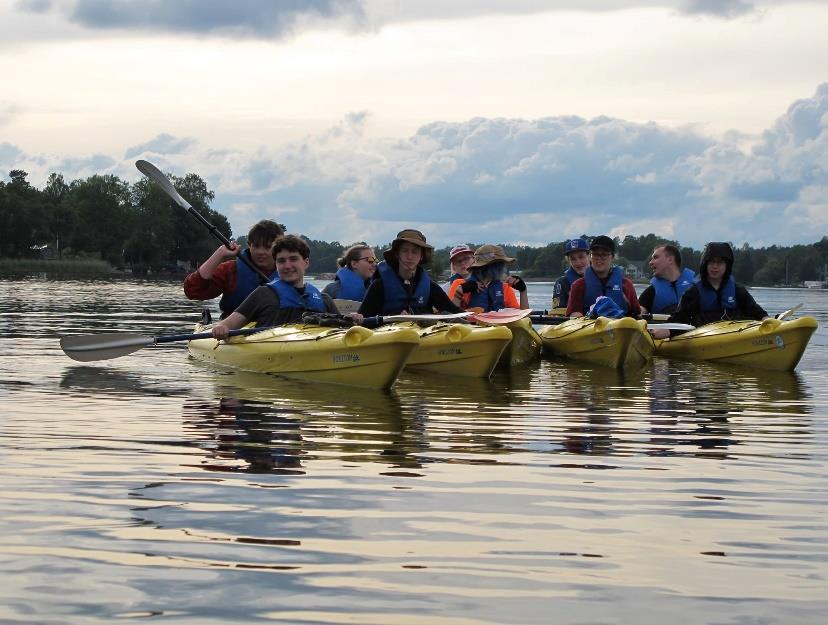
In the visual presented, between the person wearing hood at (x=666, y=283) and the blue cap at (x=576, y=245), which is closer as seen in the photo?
the person wearing hood at (x=666, y=283)

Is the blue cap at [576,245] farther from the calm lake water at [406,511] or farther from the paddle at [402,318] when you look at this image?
the calm lake water at [406,511]

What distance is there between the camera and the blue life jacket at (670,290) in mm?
17375

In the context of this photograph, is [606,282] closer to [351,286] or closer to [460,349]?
[351,286]

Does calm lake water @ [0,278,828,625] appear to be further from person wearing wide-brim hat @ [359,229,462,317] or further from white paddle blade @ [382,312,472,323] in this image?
person wearing wide-brim hat @ [359,229,462,317]

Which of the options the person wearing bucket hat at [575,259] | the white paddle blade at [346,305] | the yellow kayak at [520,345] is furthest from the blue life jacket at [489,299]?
the person wearing bucket hat at [575,259]

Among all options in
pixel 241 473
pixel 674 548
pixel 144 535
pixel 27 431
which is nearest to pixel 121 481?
pixel 241 473

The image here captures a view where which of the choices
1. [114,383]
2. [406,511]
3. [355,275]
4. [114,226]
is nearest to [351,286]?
[355,275]

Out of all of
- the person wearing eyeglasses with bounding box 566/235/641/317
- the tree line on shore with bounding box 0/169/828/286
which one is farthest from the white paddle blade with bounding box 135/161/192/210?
the tree line on shore with bounding box 0/169/828/286

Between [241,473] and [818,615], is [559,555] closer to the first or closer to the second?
[818,615]

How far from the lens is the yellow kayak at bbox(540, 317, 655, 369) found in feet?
49.2

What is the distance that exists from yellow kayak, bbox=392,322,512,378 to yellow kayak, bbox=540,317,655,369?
232 cm

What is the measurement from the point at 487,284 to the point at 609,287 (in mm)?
1704

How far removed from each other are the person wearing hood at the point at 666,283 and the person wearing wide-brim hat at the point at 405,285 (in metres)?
4.27

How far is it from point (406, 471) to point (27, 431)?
114 inches
